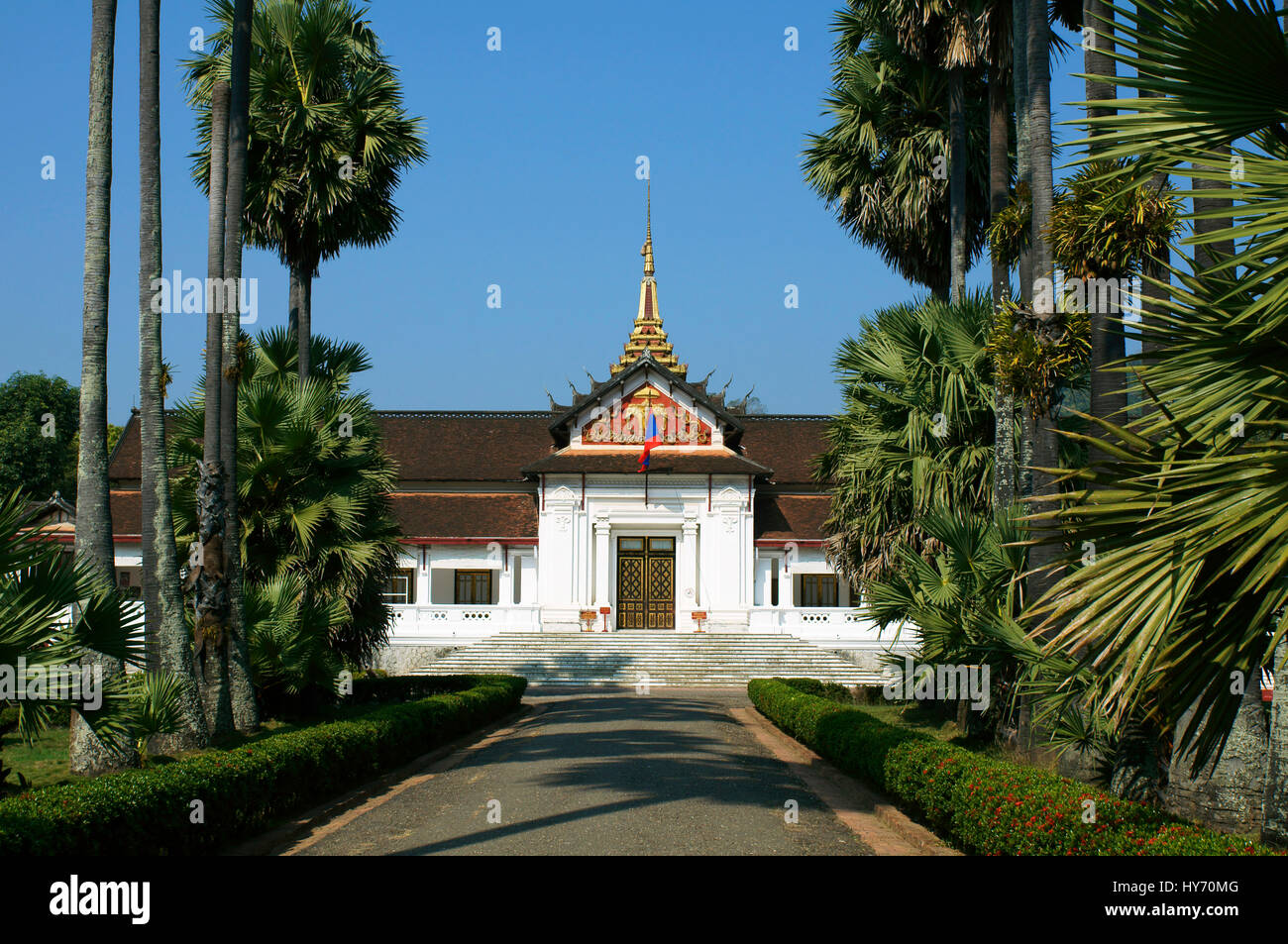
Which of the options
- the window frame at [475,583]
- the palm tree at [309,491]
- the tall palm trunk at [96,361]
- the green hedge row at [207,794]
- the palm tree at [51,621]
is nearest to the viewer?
the palm tree at [51,621]

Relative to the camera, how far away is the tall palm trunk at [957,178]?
20109 millimetres

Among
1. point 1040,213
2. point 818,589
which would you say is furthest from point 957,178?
point 818,589

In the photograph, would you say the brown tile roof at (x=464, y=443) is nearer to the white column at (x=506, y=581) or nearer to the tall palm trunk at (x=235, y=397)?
the white column at (x=506, y=581)

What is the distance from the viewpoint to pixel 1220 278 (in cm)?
633

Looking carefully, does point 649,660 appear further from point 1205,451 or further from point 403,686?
point 1205,451

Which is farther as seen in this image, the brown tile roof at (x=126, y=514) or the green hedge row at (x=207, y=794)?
the brown tile roof at (x=126, y=514)

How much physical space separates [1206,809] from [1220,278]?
4.95 meters

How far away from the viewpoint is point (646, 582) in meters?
38.0

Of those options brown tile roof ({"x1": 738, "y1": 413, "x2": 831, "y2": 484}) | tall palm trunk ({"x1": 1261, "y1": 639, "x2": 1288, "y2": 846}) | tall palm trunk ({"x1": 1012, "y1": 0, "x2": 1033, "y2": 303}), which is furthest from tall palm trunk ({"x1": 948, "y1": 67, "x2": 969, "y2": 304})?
brown tile roof ({"x1": 738, "y1": 413, "x2": 831, "y2": 484})

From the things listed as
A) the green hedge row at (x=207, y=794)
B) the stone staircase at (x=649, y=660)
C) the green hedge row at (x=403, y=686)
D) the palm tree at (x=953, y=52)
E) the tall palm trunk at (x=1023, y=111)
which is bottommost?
the stone staircase at (x=649, y=660)

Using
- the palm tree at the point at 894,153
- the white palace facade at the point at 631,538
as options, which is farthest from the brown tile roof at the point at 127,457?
the palm tree at the point at 894,153

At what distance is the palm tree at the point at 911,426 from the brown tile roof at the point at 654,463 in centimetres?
1446

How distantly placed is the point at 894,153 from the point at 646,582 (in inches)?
738
